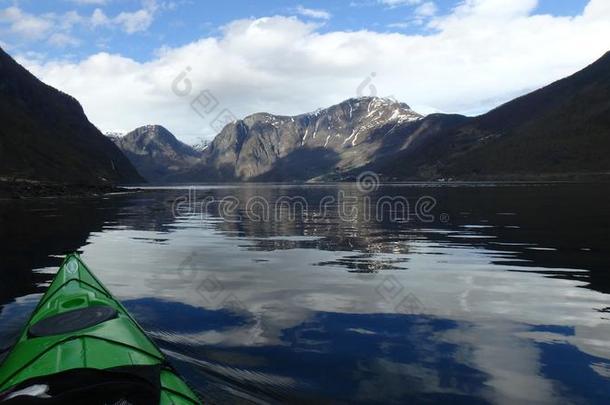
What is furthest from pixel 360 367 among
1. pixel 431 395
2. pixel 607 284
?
pixel 607 284

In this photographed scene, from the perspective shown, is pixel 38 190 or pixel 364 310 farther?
pixel 38 190

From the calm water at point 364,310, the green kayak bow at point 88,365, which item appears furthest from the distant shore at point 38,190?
the green kayak bow at point 88,365

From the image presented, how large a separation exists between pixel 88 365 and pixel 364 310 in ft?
31.5

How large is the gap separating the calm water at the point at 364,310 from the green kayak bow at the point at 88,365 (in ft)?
6.71

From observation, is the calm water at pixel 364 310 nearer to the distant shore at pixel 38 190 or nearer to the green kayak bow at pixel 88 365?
the green kayak bow at pixel 88 365

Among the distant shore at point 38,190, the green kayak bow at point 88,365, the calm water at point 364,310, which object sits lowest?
the calm water at point 364,310

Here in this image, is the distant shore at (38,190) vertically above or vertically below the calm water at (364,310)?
above

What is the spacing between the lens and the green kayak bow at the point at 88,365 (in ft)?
19.5

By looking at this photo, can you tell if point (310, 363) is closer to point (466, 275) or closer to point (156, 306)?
point (156, 306)

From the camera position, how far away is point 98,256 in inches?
988

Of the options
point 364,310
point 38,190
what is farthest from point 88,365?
point 38,190

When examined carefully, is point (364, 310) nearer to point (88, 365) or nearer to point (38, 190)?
point (88, 365)

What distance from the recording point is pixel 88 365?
21.6 ft

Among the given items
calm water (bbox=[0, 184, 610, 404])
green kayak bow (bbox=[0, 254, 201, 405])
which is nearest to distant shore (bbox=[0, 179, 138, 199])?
calm water (bbox=[0, 184, 610, 404])
